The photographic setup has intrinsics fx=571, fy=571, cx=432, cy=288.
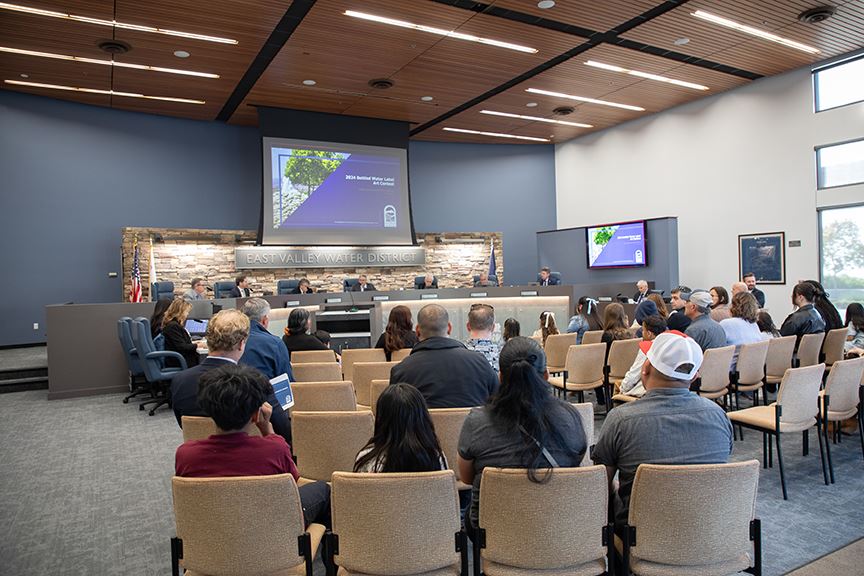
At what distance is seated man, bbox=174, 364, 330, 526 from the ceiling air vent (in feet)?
30.5

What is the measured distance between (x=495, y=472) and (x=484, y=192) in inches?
552

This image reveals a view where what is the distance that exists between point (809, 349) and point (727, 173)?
732cm

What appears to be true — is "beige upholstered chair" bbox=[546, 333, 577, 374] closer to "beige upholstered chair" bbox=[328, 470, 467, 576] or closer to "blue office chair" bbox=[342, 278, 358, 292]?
"beige upholstered chair" bbox=[328, 470, 467, 576]

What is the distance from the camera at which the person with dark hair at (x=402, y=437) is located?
1.97 m

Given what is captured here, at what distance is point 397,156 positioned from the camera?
12953 millimetres

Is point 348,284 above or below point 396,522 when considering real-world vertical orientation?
above

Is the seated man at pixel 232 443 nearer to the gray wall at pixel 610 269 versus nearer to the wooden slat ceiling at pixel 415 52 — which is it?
the wooden slat ceiling at pixel 415 52

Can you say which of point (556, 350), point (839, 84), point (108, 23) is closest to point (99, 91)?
point (108, 23)

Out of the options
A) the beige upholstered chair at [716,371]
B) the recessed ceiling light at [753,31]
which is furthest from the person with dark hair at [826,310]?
the recessed ceiling light at [753,31]

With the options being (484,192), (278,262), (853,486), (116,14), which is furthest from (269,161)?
(853,486)

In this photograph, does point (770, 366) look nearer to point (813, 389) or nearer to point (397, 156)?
point (813, 389)

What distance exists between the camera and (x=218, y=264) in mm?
12031

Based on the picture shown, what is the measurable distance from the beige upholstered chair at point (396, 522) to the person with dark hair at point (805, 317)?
5125 millimetres

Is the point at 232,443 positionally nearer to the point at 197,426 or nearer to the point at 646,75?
the point at 197,426
